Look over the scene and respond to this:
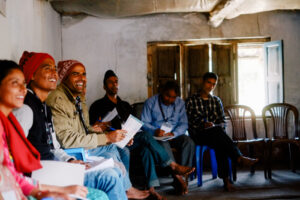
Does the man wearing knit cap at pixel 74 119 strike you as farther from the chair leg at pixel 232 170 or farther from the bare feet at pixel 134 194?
the chair leg at pixel 232 170

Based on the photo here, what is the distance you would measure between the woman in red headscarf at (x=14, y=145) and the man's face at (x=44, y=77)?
0.60m

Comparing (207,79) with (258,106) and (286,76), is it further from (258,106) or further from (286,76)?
(258,106)

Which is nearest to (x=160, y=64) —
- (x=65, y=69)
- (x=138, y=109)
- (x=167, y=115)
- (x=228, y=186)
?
(x=138, y=109)

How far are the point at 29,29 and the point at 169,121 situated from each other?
198cm

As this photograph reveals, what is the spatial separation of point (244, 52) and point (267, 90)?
2555 millimetres

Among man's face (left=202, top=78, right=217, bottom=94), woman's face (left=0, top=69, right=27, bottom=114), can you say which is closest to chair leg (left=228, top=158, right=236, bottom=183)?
man's face (left=202, top=78, right=217, bottom=94)

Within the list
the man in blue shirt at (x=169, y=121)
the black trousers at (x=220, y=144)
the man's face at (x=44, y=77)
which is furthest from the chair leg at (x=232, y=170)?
the man's face at (x=44, y=77)

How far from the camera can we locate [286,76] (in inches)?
206

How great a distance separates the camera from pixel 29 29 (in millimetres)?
3256

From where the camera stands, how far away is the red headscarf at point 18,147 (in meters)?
1.43

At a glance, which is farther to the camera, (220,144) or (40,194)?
(220,144)

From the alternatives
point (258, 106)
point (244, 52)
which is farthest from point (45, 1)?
point (258, 106)

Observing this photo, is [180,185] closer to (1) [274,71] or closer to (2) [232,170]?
(2) [232,170]

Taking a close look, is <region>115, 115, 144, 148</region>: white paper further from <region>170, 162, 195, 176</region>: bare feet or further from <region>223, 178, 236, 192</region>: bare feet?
<region>223, 178, 236, 192</region>: bare feet
